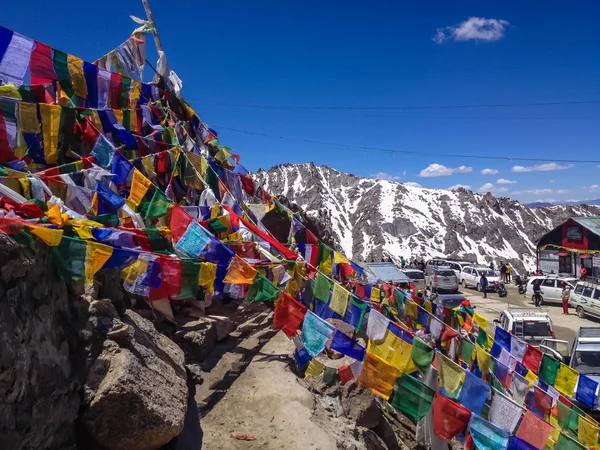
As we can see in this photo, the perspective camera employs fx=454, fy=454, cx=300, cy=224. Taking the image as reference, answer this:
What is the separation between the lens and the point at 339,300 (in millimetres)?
8898

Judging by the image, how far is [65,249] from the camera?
5914 millimetres

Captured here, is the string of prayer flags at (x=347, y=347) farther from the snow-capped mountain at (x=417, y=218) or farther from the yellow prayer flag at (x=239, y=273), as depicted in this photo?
the snow-capped mountain at (x=417, y=218)

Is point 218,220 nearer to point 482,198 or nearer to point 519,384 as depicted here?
point 519,384

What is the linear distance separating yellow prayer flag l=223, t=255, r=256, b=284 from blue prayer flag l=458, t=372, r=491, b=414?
13.1 ft

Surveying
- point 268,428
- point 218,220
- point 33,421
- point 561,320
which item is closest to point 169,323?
point 218,220

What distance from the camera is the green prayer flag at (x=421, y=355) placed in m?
8.04

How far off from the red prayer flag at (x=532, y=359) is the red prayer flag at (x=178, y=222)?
8796 millimetres

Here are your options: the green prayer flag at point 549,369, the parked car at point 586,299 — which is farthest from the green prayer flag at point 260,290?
the parked car at point 586,299

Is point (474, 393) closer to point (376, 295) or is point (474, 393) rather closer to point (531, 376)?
point (531, 376)

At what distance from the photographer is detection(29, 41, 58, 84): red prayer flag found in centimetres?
1245

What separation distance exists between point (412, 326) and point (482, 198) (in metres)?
83.8

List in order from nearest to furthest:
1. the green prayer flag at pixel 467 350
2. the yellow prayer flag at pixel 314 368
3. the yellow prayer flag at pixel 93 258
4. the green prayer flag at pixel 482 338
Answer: the yellow prayer flag at pixel 93 258
the yellow prayer flag at pixel 314 368
the green prayer flag at pixel 467 350
the green prayer flag at pixel 482 338

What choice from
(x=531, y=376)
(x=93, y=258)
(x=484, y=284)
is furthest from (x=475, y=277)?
(x=93, y=258)

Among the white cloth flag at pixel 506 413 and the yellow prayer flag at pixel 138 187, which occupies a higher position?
the yellow prayer flag at pixel 138 187
